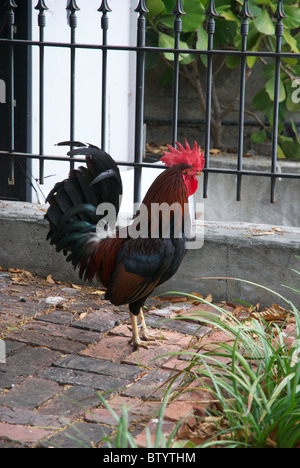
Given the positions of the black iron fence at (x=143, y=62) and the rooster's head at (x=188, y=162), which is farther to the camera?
the black iron fence at (x=143, y=62)

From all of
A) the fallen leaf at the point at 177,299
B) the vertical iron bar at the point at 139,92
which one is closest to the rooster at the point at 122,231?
the fallen leaf at the point at 177,299

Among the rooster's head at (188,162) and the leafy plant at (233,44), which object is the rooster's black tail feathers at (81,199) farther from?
the leafy plant at (233,44)

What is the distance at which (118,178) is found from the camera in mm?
3844

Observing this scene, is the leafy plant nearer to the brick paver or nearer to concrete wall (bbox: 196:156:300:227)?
concrete wall (bbox: 196:156:300:227)

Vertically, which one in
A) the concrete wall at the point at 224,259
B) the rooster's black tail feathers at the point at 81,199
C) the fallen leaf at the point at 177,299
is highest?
the rooster's black tail feathers at the point at 81,199

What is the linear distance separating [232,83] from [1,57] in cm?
521

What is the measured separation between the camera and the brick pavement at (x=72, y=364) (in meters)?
2.77

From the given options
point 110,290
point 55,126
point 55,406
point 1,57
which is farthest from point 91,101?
point 55,406

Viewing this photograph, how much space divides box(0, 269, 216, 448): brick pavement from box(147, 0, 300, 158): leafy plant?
162 inches

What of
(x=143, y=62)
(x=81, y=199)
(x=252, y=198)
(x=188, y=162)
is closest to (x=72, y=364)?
(x=81, y=199)

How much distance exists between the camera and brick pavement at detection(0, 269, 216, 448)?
277cm

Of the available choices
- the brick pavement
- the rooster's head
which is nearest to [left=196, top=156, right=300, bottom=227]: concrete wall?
the brick pavement

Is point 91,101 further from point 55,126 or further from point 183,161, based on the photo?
point 183,161

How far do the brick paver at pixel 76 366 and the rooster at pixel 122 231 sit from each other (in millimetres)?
285
